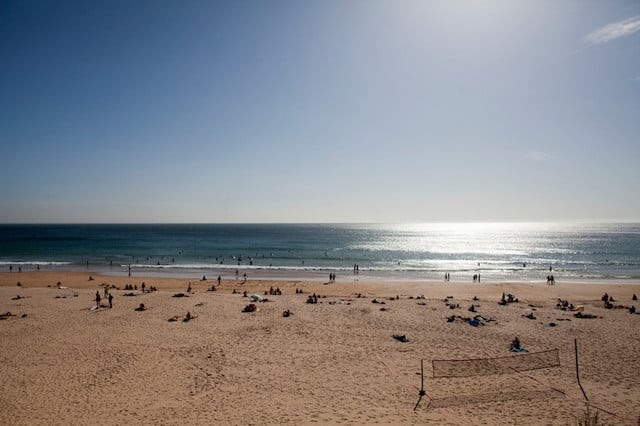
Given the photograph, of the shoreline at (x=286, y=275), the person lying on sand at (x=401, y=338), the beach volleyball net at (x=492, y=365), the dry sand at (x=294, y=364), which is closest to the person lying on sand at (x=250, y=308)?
the dry sand at (x=294, y=364)

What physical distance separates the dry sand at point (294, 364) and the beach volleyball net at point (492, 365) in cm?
45

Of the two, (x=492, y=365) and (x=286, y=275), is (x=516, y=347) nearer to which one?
(x=492, y=365)

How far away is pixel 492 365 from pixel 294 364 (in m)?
8.46

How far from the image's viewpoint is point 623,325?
72.6 feet

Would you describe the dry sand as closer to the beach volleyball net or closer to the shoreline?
the beach volleyball net

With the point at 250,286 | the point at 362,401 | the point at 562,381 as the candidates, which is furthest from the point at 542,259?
the point at 362,401

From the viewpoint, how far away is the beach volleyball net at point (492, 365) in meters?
14.8

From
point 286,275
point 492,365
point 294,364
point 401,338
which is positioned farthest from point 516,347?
point 286,275

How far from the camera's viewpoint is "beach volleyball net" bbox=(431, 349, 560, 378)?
48.4 feet

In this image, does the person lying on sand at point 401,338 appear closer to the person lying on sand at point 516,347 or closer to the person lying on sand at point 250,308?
the person lying on sand at point 516,347

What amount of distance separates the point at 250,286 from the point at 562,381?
31.2m

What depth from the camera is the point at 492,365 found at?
50.8 feet

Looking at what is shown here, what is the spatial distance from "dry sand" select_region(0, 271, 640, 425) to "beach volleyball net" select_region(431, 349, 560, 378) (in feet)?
1.48

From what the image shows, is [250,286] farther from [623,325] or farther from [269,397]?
[623,325]
